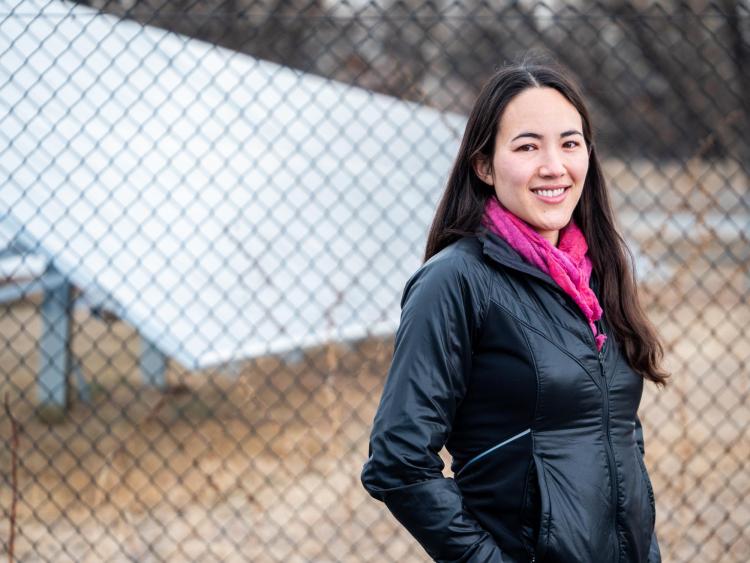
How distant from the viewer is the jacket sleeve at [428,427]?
169 cm

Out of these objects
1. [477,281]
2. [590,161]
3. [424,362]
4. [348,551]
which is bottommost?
[348,551]

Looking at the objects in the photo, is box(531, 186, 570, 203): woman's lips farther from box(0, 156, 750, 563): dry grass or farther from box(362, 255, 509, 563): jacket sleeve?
box(0, 156, 750, 563): dry grass

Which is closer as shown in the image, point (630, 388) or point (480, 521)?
point (480, 521)

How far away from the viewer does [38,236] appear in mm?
4328

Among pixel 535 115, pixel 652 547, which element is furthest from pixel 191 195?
pixel 652 547

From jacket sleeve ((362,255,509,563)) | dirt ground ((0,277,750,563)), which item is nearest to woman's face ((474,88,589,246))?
jacket sleeve ((362,255,509,563))

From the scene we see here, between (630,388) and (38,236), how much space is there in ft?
10.9

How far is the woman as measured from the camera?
1.71 metres

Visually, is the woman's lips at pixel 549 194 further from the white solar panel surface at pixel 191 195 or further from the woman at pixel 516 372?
the white solar panel surface at pixel 191 195

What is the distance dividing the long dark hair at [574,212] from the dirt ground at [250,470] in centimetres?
164

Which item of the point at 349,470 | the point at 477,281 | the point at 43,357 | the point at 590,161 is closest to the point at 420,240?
the point at 349,470

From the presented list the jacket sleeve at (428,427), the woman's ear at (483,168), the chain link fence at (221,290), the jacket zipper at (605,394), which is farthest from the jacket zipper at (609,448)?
the chain link fence at (221,290)

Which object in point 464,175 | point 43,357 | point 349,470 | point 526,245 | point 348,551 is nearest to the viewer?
point 526,245

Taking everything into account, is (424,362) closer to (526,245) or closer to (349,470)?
(526,245)
